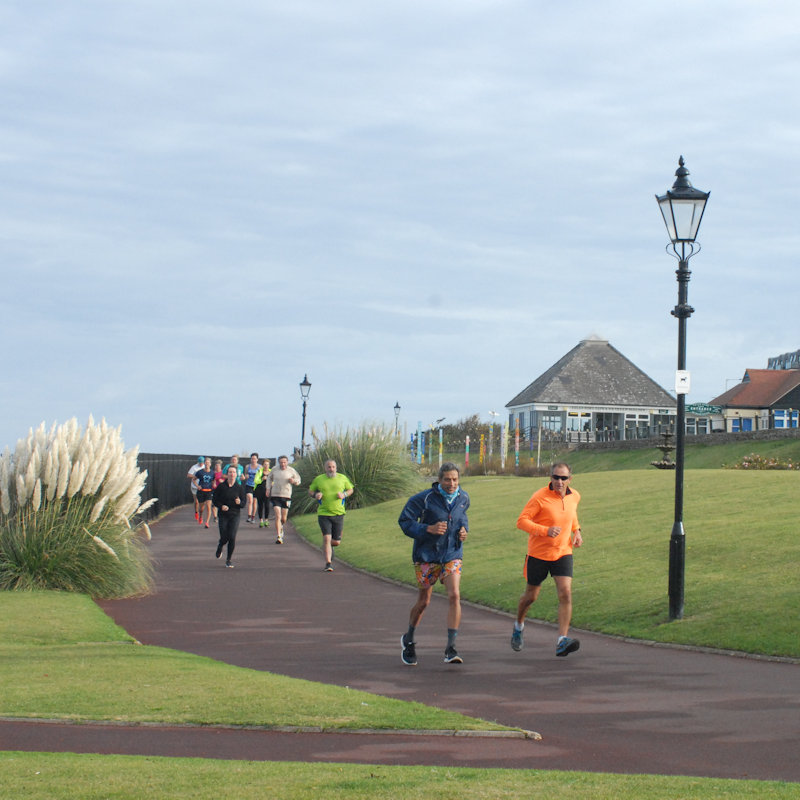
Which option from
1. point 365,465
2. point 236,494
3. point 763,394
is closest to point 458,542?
point 236,494

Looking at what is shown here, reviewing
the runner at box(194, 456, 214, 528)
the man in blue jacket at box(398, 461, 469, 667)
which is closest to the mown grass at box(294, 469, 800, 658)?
the man in blue jacket at box(398, 461, 469, 667)

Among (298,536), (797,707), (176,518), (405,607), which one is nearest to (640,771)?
(797,707)

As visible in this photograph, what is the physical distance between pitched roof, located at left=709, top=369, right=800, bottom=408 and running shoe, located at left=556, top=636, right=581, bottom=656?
255 ft

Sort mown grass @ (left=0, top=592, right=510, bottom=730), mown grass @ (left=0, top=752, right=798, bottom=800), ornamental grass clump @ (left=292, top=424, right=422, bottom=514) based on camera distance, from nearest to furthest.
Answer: mown grass @ (left=0, top=752, right=798, bottom=800), mown grass @ (left=0, top=592, right=510, bottom=730), ornamental grass clump @ (left=292, top=424, right=422, bottom=514)

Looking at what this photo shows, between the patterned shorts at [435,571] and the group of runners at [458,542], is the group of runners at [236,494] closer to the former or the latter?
the group of runners at [458,542]

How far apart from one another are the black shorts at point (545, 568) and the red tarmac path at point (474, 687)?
783 millimetres

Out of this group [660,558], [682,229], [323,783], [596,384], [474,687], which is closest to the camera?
[323,783]

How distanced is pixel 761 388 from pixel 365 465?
60888 mm

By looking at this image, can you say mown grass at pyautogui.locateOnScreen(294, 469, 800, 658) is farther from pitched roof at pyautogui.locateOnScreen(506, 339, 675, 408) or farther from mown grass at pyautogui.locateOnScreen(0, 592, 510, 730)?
pitched roof at pyautogui.locateOnScreen(506, 339, 675, 408)

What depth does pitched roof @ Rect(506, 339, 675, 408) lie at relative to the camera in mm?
92125

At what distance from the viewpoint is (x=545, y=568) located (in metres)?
11.8

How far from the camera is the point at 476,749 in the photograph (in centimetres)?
728

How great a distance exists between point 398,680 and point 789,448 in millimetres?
38983

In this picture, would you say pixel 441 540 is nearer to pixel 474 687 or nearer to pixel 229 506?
pixel 474 687
